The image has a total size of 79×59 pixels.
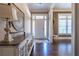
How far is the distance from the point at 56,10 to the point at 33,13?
164 cm

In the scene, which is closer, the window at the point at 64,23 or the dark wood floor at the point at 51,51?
the dark wood floor at the point at 51,51

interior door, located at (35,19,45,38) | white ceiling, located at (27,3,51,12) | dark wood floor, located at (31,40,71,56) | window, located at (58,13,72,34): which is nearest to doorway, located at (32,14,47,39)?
interior door, located at (35,19,45,38)

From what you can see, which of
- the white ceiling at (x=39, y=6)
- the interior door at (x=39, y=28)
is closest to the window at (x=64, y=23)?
the interior door at (x=39, y=28)

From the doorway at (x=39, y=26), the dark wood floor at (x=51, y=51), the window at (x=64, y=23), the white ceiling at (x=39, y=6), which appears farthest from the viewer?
the doorway at (x=39, y=26)

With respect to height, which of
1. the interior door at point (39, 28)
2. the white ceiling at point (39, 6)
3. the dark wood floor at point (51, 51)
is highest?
the white ceiling at point (39, 6)

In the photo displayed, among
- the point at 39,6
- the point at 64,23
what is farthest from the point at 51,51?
the point at 64,23

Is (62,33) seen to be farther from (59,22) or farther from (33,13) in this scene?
(33,13)

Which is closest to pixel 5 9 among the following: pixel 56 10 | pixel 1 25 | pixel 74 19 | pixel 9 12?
pixel 9 12

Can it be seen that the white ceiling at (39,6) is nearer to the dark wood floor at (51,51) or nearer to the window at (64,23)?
the window at (64,23)

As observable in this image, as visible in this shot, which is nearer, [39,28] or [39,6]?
[39,6]

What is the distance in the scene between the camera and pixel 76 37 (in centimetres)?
216

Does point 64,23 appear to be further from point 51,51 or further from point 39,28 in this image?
point 51,51

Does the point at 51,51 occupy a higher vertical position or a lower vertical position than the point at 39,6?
lower

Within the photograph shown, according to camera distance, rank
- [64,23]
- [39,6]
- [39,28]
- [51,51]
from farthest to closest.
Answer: [39,28]
[64,23]
[39,6]
[51,51]
